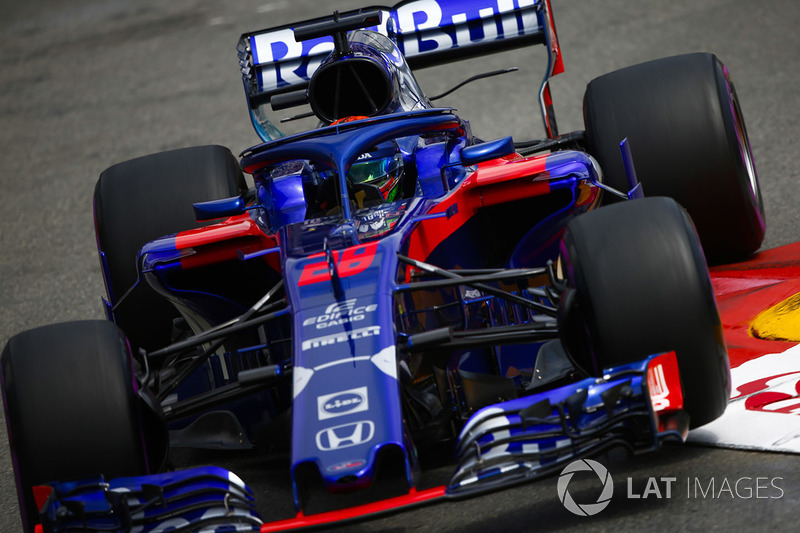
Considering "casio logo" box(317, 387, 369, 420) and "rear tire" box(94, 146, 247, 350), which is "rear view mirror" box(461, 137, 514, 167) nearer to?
"casio logo" box(317, 387, 369, 420)

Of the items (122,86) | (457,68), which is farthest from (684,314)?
(122,86)

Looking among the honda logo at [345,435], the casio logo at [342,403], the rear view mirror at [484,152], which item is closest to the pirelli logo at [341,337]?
the casio logo at [342,403]

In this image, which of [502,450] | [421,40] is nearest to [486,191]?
[502,450]

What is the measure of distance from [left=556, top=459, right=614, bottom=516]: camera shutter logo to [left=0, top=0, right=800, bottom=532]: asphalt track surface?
0.03 meters

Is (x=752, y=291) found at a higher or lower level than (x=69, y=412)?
lower

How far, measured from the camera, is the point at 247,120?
11.4 m

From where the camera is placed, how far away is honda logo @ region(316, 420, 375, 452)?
3379 millimetres

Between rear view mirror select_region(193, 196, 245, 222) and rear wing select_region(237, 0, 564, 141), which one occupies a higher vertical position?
rear wing select_region(237, 0, 564, 141)

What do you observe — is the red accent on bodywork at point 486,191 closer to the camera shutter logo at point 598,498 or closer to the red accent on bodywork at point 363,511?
the camera shutter logo at point 598,498

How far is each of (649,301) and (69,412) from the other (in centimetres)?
180

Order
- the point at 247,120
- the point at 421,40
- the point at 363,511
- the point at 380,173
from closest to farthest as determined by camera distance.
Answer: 1. the point at 363,511
2. the point at 380,173
3. the point at 421,40
4. the point at 247,120

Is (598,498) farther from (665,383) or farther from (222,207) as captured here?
(222,207)

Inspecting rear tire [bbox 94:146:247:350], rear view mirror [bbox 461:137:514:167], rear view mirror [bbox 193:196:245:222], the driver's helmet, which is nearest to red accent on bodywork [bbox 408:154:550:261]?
rear view mirror [bbox 461:137:514:167]

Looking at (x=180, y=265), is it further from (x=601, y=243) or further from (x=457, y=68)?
(x=457, y=68)
